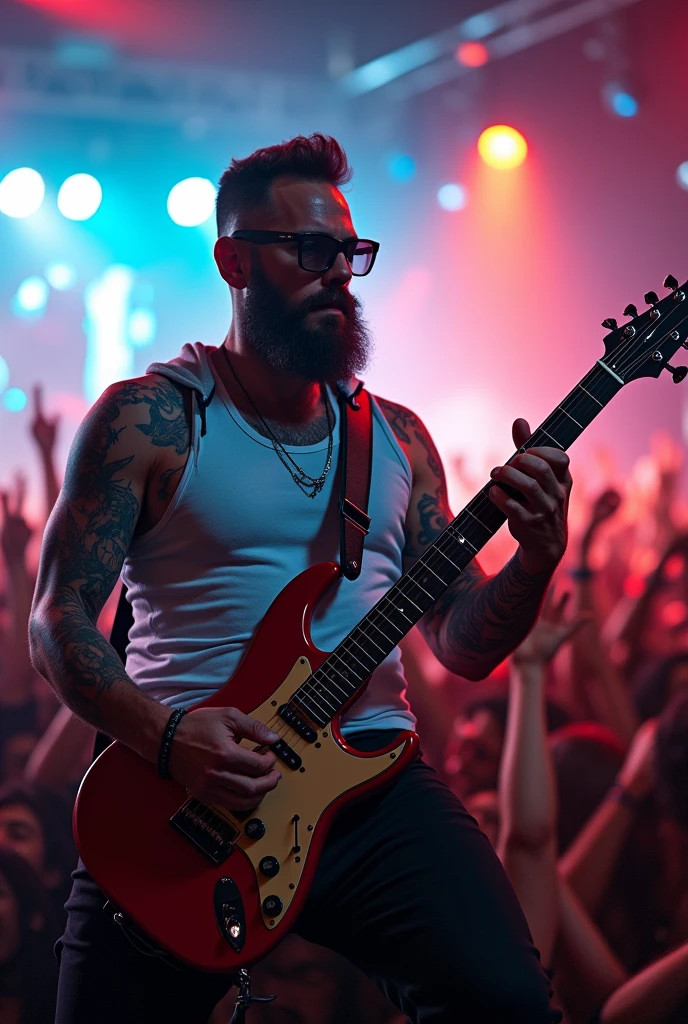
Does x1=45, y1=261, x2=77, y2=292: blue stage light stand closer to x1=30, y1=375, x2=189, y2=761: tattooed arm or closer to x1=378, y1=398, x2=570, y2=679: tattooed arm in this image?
x1=378, y1=398, x2=570, y2=679: tattooed arm

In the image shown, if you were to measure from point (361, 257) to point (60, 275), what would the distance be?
526 cm

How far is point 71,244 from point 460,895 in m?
6.29

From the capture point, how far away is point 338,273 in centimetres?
228

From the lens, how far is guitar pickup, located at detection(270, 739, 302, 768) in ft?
6.06

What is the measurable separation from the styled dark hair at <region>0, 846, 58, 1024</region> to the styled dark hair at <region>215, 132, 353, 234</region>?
2.29m

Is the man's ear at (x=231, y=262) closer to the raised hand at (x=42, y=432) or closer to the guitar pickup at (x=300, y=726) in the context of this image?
the guitar pickup at (x=300, y=726)

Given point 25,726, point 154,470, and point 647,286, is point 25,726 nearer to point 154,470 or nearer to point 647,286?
point 154,470

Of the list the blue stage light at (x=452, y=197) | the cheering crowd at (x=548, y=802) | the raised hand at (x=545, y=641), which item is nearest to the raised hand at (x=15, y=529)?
the cheering crowd at (x=548, y=802)

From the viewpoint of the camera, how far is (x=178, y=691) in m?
2.01

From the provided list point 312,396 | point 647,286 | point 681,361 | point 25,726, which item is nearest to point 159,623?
point 312,396

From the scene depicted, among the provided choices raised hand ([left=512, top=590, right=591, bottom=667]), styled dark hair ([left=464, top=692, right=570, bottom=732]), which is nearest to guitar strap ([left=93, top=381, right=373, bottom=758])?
raised hand ([left=512, top=590, right=591, bottom=667])

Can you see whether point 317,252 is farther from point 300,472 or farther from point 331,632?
point 331,632

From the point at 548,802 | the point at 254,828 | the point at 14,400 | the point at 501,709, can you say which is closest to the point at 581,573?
the point at 501,709

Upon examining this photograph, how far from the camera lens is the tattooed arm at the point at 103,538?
1.83 metres
